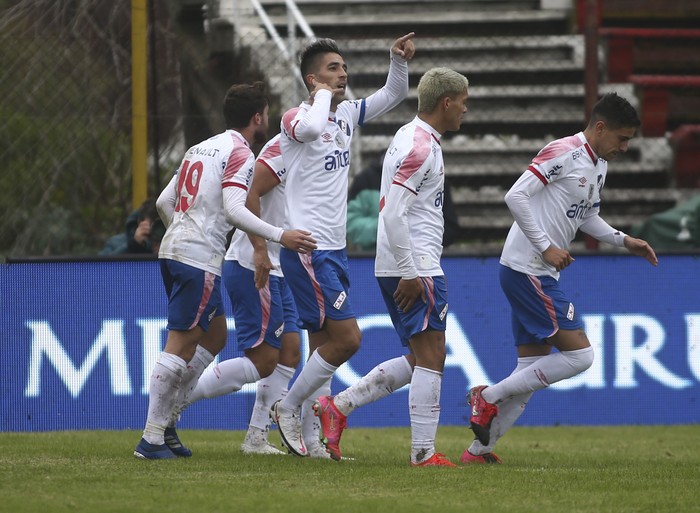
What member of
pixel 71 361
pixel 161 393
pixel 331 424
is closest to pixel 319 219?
pixel 331 424

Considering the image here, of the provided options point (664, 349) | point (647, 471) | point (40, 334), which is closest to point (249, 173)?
point (647, 471)

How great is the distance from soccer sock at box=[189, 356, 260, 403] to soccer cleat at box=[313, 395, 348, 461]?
509 mm

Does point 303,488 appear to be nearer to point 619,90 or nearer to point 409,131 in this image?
point 409,131

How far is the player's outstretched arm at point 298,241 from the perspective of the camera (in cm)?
693

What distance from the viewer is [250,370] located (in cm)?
777

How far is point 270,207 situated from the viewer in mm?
7816

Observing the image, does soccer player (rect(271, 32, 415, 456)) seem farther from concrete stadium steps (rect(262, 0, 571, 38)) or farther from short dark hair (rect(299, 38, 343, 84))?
concrete stadium steps (rect(262, 0, 571, 38))

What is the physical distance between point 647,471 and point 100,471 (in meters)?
2.96

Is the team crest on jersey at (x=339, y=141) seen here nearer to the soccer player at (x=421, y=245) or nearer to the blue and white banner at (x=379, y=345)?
the soccer player at (x=421, y=245)

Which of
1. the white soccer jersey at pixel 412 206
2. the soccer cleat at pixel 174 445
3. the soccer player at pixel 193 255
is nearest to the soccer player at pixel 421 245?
the white soccer jersey at pixel 412 206

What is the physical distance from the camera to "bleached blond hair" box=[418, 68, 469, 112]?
284 inches

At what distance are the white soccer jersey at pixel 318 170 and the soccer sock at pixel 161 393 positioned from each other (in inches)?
40.4

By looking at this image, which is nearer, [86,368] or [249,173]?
[249,173]

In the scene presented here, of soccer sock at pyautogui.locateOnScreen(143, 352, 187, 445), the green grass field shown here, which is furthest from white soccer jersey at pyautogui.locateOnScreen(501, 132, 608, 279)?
soccer sock at pyautogui.locateOnScreen(143, 352, 187, 445)
